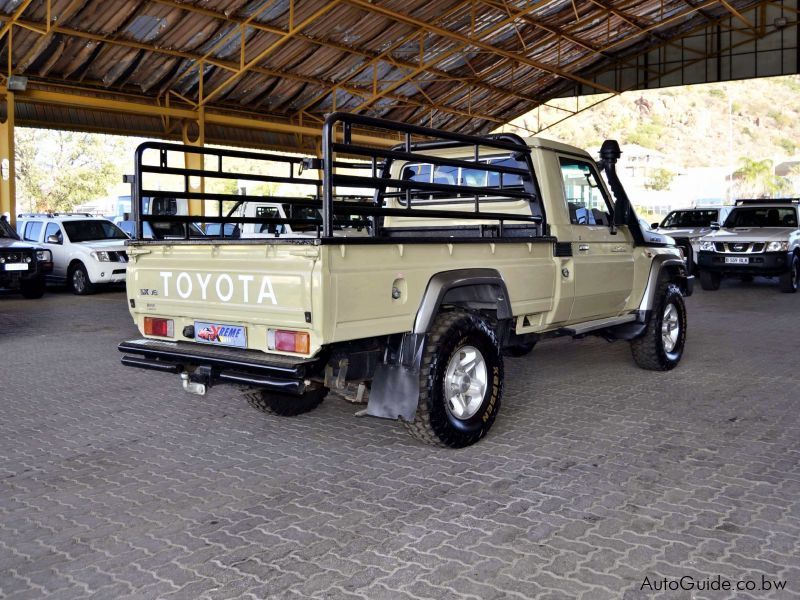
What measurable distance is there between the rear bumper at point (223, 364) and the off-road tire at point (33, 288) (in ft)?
36.5

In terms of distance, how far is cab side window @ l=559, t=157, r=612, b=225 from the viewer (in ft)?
20.3

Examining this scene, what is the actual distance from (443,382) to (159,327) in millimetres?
1881

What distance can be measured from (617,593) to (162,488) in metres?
2.56

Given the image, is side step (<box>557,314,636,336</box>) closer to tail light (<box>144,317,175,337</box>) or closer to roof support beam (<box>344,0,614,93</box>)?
tail light (<box>144,317,175,337</box>)

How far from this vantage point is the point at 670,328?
25.1 ft

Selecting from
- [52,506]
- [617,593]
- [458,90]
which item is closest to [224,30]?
[458,90]

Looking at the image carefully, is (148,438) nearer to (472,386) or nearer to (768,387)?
(472,386)

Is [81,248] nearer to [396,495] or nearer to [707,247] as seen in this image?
[707,247]

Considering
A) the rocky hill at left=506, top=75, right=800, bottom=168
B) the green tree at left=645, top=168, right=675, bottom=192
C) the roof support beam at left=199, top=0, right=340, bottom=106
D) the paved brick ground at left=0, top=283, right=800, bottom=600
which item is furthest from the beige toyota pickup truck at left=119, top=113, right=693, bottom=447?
the rocky hill at left=506, top=75, right=800, bottom=168

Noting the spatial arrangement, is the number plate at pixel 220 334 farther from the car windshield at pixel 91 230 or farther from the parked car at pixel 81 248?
the car windshield at pixel 91 230

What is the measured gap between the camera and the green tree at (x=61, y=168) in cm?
5422

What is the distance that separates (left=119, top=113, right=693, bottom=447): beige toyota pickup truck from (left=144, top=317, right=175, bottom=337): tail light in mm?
12

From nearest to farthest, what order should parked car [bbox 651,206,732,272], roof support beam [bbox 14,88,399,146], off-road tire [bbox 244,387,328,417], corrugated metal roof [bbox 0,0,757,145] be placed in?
off-road tire [bbox 244,387,328,417], parked car [bbox 651,206,732,272], corrugated metal roof [bbox 0,0,757,145], roof support beam [bbox 14,88,399,146]

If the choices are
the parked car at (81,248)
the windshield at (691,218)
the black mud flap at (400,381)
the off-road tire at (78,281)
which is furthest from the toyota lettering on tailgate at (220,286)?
the windshield at (691,218)
